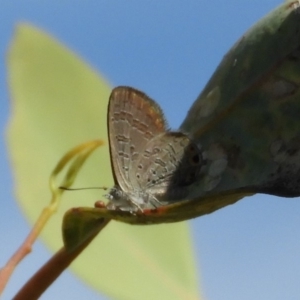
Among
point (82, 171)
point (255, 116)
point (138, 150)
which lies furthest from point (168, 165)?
point (82, 171)

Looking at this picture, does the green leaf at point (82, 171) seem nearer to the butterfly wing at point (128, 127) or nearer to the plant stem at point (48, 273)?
the butterfly wing at point (128, 127)

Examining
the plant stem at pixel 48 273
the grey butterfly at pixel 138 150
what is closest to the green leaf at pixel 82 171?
the grey butterfly at pixel 138 150

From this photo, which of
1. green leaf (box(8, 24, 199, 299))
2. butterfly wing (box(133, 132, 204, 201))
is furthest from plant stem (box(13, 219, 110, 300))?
green leaf (box(8, 24, 199, 299))

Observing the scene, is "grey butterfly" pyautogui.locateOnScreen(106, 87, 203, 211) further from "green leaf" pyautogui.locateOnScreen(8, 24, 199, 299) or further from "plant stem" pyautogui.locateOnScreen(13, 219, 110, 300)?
"green leaf" pyautogui.locateOnScreen(8, 24, 199, 299)

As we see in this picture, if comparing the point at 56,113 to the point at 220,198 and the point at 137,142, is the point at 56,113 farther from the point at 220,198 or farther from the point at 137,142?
the point at 220,198

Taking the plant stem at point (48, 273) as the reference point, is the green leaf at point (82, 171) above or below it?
above

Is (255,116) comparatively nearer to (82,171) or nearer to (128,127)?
(128,127)
